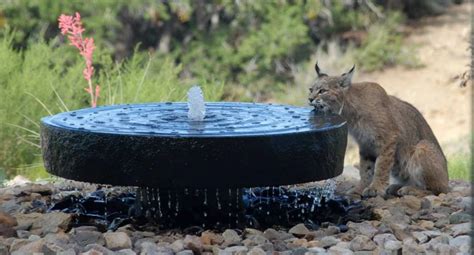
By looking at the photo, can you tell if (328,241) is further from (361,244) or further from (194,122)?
(194,122)

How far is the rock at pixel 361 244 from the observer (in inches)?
220

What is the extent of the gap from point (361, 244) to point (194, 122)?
4.25 ft

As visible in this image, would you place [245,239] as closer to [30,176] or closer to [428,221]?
[428,221]

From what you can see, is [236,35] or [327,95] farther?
[236,35]

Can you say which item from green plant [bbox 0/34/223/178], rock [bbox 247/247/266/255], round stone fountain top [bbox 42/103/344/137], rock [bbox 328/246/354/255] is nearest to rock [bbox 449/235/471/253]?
rock [bbox 328/246/354/255]

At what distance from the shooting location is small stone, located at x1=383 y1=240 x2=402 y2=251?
18.4 ft

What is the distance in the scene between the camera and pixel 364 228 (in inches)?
236

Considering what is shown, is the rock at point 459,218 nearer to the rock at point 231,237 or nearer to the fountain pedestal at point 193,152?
the fountain pedestal at point 193,152

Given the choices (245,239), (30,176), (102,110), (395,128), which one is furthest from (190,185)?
(30,176)

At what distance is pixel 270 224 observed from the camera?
6.15m

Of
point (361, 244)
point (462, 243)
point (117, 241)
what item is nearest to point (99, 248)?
point (117, 241)

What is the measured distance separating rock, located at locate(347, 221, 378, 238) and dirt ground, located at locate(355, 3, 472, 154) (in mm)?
6827

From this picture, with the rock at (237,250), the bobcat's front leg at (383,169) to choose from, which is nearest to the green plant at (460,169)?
A: the bobcat's front leg at (383,169)

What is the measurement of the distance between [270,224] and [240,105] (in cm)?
119
